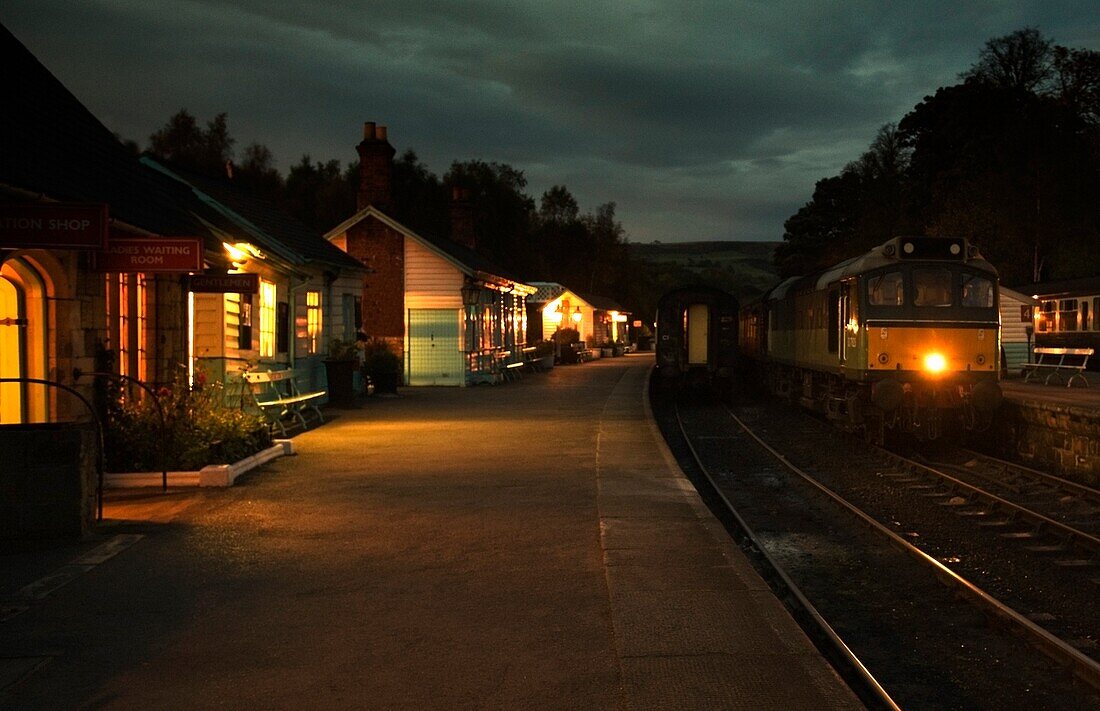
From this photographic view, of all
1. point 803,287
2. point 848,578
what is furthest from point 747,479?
point 803,287

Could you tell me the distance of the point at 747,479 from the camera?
47.5 ft

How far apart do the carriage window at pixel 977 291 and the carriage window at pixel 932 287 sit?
10.5 inches

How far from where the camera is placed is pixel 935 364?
52.7ft

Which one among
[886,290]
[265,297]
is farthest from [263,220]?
[886,290]

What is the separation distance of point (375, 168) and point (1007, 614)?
2620 cm

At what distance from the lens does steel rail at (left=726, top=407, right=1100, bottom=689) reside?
19.4ft

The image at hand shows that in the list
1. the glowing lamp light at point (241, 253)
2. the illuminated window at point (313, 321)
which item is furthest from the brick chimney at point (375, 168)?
the glowing lamp light at point (241, 253)

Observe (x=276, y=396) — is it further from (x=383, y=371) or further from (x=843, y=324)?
(x=843, y=324)

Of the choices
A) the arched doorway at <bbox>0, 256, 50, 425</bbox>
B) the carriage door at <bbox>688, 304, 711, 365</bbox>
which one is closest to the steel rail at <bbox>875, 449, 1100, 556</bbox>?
the arched doorway at <bbox>0, 256, 50, 425</bbox>

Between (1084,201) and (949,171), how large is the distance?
9.34 m

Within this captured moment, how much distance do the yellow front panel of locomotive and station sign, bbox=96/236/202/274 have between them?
10376mm

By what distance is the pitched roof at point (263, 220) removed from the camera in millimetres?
19031

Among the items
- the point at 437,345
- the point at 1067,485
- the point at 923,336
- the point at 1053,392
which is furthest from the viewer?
the point at 437,345

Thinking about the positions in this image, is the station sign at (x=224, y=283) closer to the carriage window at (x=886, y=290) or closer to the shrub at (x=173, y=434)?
the shrub at (x=173, y=434)
